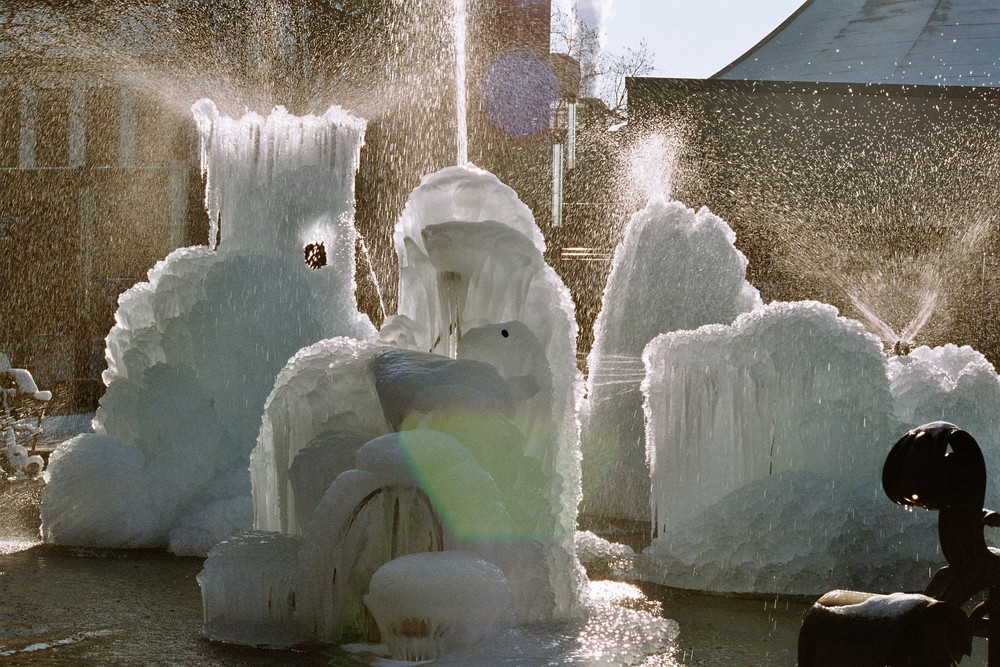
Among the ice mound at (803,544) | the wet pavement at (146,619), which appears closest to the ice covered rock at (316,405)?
the wet pavement at (146,619)

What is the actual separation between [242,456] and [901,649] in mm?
6785

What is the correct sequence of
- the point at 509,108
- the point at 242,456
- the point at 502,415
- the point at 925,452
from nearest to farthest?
the point at 925,452, the point at 502,415, the point at 242,456, the point at 509,108

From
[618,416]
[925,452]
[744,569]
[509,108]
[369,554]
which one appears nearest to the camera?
[925,452]

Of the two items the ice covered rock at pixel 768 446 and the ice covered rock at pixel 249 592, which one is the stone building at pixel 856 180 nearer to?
the ice covered rock at pixel 768 446

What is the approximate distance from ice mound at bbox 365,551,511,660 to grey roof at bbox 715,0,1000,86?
18.9 meters

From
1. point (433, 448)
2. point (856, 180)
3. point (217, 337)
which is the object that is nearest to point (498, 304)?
point (433, 448)

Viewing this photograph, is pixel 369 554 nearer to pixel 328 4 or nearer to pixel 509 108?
pixel 328 4

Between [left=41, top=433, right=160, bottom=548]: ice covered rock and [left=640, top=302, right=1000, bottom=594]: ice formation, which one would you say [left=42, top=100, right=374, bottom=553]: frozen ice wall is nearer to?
[left=41, top=433, right=160, bottom=548]: ice covered rock

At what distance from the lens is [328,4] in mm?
23531

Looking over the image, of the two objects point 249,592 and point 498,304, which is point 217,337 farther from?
point 249,592

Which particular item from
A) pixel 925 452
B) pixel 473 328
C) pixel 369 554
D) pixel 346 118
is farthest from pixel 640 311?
pixel 925 452

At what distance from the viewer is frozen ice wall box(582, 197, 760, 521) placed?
9.07 meters

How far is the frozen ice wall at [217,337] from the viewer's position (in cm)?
770

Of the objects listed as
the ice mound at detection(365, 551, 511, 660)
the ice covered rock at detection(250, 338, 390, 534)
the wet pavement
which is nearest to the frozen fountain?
the wet pavement
